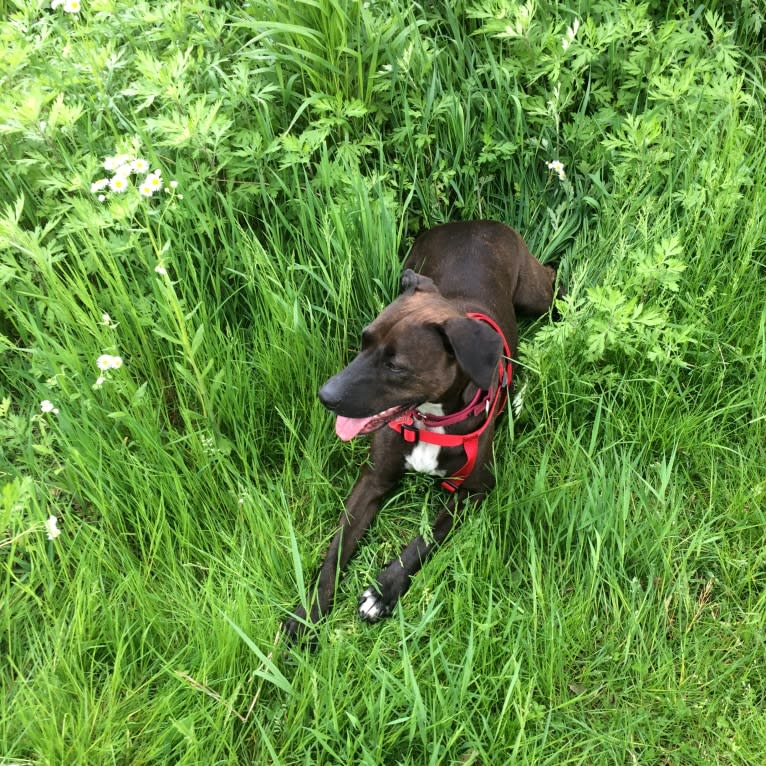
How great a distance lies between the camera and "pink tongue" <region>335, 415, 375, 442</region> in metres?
2.50

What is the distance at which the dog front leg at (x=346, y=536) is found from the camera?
2.47m

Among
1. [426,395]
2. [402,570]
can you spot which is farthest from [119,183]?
[402,570]

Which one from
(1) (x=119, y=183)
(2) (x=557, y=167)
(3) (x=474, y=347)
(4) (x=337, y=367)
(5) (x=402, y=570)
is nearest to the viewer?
(3) (x=474, y=347)

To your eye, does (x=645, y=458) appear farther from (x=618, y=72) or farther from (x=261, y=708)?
(x=618, y=72)

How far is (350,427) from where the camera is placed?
8.25 ft

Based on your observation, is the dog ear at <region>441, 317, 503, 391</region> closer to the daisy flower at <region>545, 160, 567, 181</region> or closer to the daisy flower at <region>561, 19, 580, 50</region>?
the daisy flower at <region>545, 160, 567, 181</region>

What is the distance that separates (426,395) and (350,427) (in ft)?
0.98

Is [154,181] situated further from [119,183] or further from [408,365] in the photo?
[408,365]

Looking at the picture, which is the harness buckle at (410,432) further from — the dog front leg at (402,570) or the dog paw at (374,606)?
the dog paw at (374,606)

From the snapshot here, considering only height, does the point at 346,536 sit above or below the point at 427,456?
below

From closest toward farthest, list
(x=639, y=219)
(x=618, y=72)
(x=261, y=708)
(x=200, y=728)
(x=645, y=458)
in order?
(x=200, y=728)
(x=261, y=708)
(x=645, y=458)
(x=639, y=219)
(x=618, y=72)

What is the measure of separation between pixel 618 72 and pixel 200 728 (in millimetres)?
3458

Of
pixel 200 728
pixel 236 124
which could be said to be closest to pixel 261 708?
pixel 200 728

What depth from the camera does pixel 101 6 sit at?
284cm
